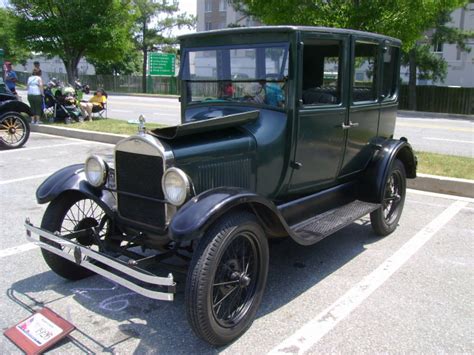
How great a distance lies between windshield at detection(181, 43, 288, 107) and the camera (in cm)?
367

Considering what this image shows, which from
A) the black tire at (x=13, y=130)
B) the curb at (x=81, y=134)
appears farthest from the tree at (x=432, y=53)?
the black tire at (x=13, y=130)

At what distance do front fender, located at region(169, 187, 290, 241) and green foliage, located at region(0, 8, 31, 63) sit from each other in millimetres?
16249

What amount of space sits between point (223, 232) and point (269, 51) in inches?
64.0

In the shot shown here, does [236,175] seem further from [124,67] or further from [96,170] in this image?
[124,67]

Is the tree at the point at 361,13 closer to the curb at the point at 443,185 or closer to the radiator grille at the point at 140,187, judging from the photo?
the curb at the point at 443,185

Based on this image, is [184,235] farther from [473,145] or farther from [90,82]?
[90,82]

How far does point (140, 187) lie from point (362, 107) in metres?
2.41

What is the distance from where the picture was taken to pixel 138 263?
298cm

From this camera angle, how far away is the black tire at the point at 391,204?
4.73 metres

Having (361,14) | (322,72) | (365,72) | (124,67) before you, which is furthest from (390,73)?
(124,67)

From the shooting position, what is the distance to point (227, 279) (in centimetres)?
302

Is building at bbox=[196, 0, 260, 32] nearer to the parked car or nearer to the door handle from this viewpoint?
the parked car

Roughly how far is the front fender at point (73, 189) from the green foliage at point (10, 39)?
49.6 feet

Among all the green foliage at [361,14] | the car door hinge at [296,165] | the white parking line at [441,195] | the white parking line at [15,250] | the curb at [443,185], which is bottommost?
the white parking line at [15,250]
